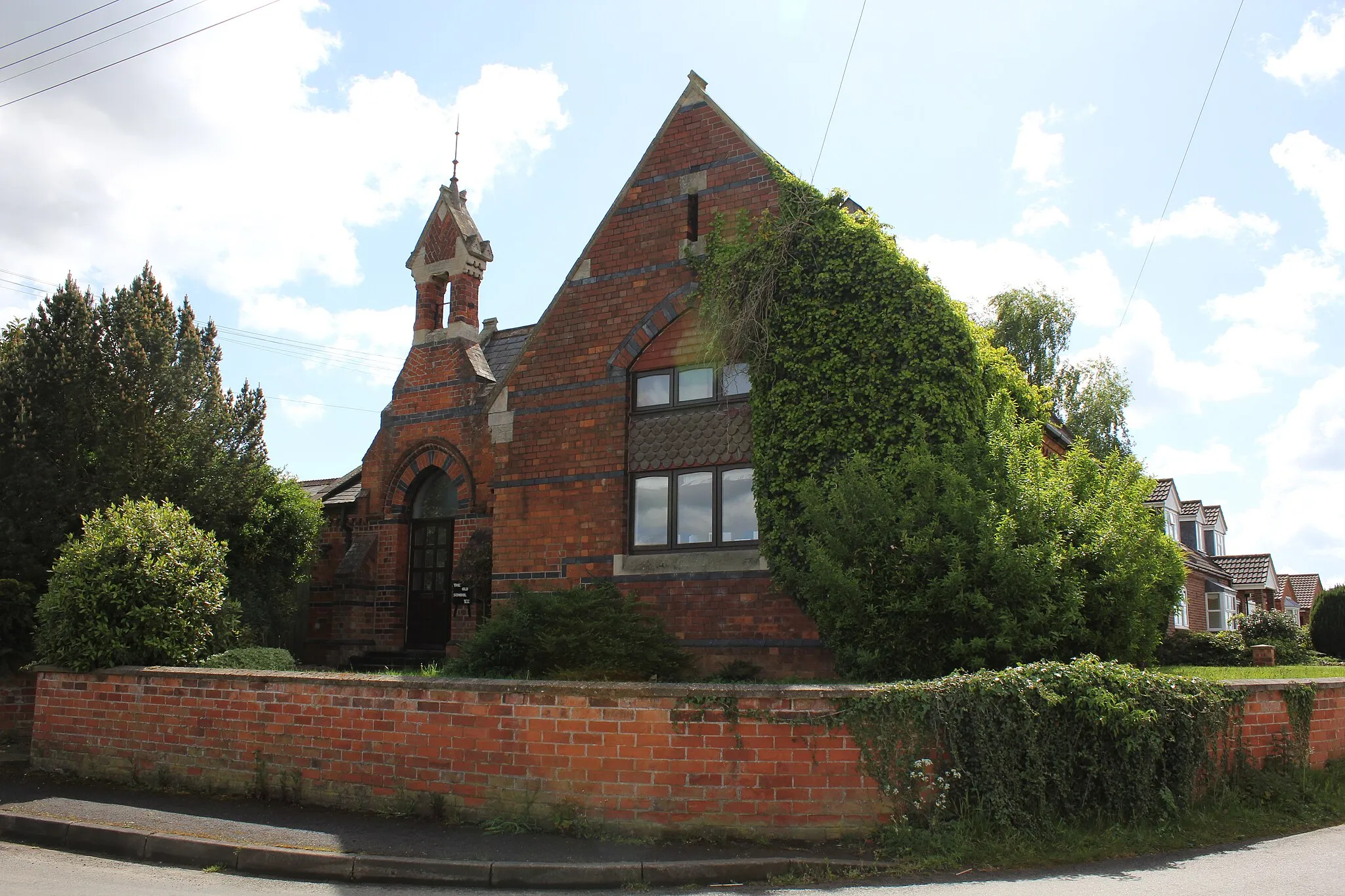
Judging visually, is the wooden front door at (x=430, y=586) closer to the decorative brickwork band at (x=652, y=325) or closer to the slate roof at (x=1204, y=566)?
the decorative brickwork band at (x=652, y=325)

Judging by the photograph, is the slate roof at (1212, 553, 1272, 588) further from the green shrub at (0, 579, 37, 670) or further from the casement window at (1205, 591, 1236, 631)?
the green shrub at (0, 579, 37, 670)

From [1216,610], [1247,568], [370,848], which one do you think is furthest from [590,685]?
[1247,568]

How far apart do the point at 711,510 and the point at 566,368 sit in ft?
9.67

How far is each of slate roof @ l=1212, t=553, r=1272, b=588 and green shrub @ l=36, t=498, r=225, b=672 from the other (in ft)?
126

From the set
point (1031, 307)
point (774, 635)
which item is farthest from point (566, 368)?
point (1031, 307)

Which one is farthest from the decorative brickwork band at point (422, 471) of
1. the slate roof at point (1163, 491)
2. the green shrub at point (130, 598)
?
the slate roof at point (1163, 491)

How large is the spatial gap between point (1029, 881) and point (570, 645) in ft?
18.9

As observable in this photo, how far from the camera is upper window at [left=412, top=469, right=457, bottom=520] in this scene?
1698 cm

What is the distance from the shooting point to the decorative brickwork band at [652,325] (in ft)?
41.2

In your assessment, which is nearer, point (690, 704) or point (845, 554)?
point (690, 704)

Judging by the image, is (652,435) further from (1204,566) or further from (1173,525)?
(1204,566)

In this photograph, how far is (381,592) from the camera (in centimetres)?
1689

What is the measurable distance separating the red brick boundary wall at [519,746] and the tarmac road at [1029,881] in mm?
801

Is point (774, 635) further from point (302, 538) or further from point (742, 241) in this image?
point (302, 538)
